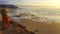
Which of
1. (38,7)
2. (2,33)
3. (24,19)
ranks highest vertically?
(38,7)

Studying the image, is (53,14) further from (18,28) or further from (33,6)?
(18,28)

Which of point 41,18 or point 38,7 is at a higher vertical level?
point 38,7

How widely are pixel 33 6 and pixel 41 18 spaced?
0.15 metres

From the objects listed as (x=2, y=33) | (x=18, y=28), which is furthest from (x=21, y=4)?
(x=2, y=33)

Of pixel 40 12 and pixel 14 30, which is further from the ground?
pixel 40 12

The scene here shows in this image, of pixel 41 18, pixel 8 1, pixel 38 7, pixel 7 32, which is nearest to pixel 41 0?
pixel 38 7

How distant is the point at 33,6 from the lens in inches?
47.9

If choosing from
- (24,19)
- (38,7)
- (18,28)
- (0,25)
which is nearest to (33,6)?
(38,7)

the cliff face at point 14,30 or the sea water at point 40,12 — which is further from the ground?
the sea water at point 40,12

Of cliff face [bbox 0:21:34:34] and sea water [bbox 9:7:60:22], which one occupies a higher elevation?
sea water [bbox 9:7:60:22]

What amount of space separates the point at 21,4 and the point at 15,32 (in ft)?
Result: 0.97

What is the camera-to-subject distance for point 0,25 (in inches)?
45.9

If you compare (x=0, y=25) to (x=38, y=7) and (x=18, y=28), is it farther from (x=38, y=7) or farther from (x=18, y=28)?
(x=38, y=7)

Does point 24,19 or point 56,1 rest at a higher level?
point 56,1
